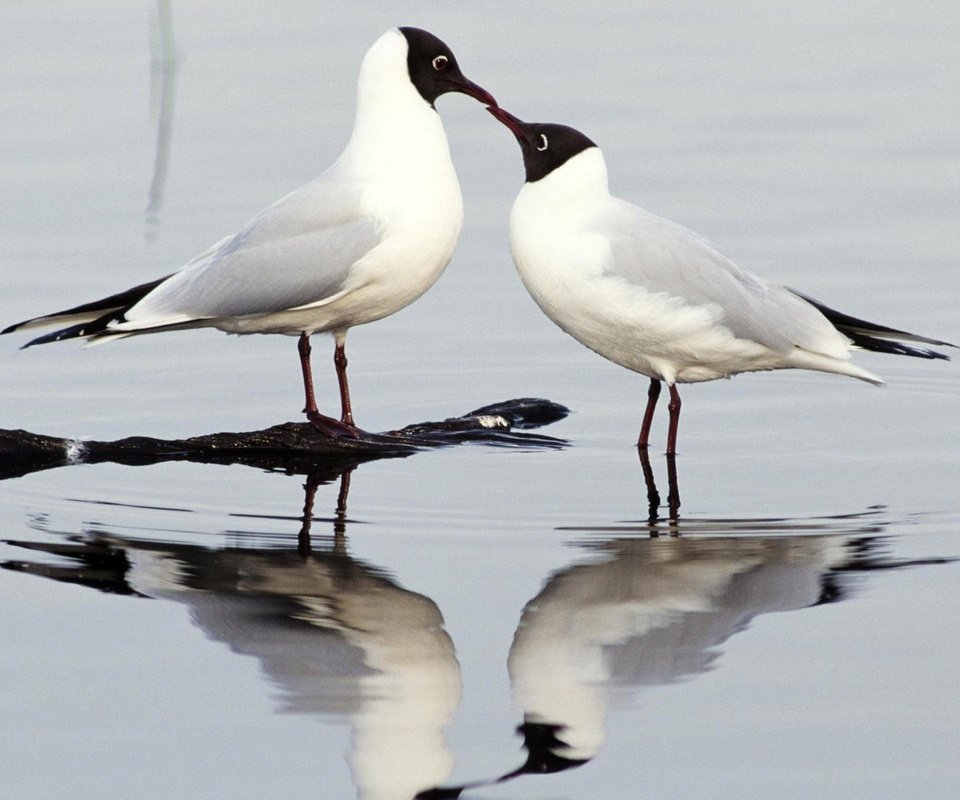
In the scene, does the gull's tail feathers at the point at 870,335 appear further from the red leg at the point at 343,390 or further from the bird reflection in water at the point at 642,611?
the red leg at the point at 343,390

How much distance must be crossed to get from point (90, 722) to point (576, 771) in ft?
3.93

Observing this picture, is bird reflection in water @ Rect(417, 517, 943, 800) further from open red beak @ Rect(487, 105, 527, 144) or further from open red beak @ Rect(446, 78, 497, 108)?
open red beak @ Rect(446, 78, 497, 108)

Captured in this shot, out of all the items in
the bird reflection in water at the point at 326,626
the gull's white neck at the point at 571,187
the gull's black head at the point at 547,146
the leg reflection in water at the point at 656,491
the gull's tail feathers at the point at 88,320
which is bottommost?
the bird reflection in water at the point at 326,626

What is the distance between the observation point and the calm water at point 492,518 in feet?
15.5

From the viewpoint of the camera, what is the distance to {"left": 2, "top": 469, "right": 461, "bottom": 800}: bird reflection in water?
185 inches

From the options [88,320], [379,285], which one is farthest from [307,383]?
[88,320]

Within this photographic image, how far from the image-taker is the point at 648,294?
24.1 feet

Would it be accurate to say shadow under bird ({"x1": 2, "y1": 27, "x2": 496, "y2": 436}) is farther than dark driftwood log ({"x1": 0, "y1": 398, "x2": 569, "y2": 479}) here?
Yes

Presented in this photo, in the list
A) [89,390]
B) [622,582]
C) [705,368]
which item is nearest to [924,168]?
[705,368]

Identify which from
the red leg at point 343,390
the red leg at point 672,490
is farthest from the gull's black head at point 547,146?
the red leg at point 672,490

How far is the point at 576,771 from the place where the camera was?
4555 mm

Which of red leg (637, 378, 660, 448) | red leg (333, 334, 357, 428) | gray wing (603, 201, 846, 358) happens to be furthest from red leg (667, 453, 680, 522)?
red leg (333, 334, 357, 428)

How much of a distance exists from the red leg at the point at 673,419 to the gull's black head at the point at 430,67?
1.38m

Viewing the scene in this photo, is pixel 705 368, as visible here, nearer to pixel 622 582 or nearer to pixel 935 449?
pixel 935 449
